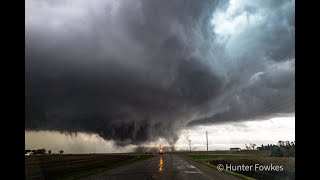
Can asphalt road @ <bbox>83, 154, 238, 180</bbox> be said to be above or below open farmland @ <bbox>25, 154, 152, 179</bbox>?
above

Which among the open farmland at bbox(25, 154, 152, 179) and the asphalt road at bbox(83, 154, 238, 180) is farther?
the open farmland at bbox(25, 154, 152, 179)

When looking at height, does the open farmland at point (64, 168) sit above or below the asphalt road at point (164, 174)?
below

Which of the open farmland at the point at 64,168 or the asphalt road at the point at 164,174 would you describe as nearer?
the asphalt road at the point at 164,174

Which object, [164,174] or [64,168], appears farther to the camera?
[64,168]

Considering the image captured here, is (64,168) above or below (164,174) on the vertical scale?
below
